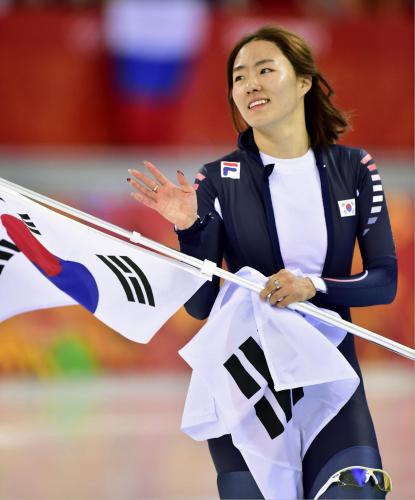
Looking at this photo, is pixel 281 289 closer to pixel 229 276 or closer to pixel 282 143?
pixel 229 276

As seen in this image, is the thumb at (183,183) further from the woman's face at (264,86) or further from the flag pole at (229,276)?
the woman's face at (264,86)

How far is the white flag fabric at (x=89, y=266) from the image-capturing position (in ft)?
10.1

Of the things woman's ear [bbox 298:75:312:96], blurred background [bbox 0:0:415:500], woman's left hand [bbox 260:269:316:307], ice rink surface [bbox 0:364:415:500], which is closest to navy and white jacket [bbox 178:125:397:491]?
woman's left hand [bbox 260:269:316:307]

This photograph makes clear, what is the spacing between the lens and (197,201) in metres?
2.99

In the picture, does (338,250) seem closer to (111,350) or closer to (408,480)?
(408,480)

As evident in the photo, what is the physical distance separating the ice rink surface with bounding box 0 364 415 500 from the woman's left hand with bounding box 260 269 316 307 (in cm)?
182

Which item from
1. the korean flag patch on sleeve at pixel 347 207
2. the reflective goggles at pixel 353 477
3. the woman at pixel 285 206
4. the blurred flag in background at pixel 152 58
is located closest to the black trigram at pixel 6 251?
the woman at pixel 285 206

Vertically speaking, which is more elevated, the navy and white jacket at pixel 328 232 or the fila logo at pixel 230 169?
the fila logo at pixel 230 169

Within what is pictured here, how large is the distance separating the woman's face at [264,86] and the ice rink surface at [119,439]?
6.68 feet

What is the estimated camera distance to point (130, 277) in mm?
3080

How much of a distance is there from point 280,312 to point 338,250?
297 millimetres

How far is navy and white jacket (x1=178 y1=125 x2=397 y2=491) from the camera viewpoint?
2.92 metres

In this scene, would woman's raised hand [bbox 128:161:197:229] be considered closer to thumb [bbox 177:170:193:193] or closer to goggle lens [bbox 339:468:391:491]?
thumb [bbox 177:170:193:193]

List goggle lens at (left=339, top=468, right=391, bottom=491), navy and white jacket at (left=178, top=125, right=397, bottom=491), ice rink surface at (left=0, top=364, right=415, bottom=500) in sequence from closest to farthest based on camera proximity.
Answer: goggle lens at (left=339, top=468, right=391, bottom=491), navy and white jacket at (left=178, top=125, right=397, bottom=491), ice rink surface at (left=0, top=364, right=415, bottom=500)
